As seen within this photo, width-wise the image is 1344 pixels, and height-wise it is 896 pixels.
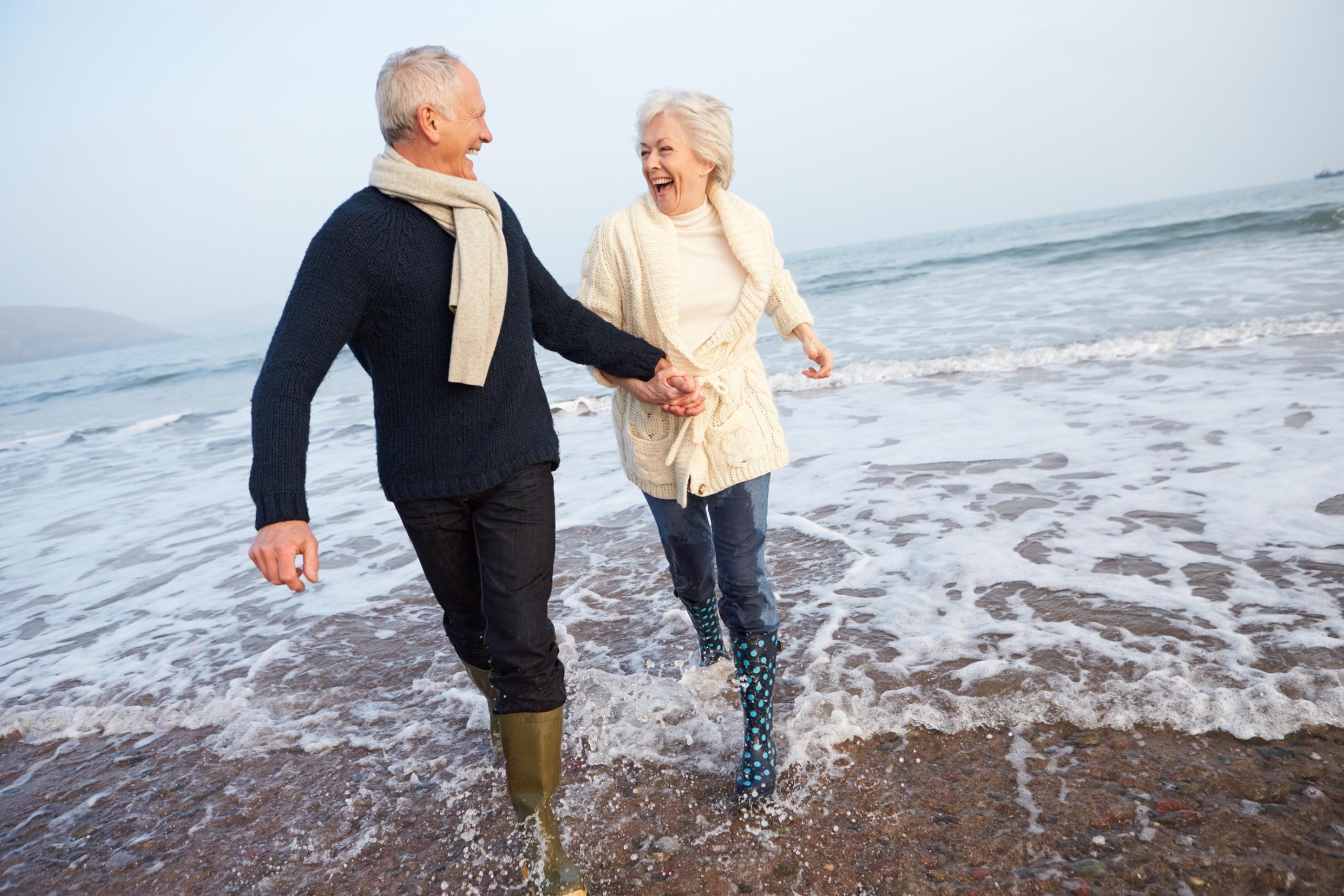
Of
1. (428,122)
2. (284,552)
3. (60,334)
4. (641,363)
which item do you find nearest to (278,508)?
(284,552)

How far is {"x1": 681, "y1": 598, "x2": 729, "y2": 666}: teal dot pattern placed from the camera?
323 centimetres

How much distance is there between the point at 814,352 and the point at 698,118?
2.70 feet

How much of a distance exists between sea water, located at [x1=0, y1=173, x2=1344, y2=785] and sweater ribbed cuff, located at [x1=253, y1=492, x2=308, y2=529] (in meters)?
1.42

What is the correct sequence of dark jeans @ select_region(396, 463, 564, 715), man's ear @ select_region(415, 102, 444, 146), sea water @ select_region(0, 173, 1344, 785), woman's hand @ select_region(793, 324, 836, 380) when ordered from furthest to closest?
sea water @ select_region(0, 173, 1344, 785)
woman's hand @ select_region(793, 324, 836, 380)
dark jeans @ select_region(396, 463, 564, 715)
man's ear @ select_region(415, 102, 444, 146)

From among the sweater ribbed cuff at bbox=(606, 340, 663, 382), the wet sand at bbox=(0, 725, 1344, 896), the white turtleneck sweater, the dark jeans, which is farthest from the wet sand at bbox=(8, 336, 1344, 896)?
the white turtleneck sweater

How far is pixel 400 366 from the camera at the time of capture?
81.7 inches

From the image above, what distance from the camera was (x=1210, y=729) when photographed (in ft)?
8.36

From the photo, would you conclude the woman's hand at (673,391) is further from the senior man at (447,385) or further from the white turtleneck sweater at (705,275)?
the senior man at (447,385)

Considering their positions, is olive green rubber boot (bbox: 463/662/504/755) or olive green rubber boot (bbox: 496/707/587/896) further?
olive green rubber boot (bbox: 463/662/504/755)

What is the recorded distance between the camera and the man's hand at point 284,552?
177 cm

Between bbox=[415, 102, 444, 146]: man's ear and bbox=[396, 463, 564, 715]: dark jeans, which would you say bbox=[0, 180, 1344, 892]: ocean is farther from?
bbox=[415, 102, 444, 146]: man's ear

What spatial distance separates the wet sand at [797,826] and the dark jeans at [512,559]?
1.88ft

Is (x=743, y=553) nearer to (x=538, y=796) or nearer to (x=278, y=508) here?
(x=538, y=796)

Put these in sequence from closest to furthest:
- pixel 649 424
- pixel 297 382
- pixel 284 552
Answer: pixel 284 552
pixel 297 382
pixel 649 424
